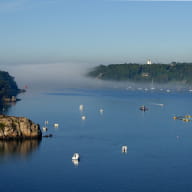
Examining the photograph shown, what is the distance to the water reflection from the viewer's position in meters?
101

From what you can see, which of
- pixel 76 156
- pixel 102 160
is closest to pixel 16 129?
pixel 76 156

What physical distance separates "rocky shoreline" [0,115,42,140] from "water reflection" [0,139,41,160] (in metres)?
2.22

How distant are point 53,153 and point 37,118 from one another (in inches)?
2527

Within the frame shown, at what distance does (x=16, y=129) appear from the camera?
116188 mm

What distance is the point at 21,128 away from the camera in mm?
116688

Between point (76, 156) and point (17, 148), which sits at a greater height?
point (17, 148)

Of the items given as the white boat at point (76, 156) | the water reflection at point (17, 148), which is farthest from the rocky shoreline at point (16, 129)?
the white boat at point (76, 156)

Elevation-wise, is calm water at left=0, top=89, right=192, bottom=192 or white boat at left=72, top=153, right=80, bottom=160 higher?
white boat at left=72, top=153, right=80, bottom=160

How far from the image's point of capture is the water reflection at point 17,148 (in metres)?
101

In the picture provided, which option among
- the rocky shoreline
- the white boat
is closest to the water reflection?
the rocky shoreline

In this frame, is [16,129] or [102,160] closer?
[102,160]

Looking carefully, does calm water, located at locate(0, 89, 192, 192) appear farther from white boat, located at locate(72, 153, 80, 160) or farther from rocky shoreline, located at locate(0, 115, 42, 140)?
rocky shoreline, located at locate(0, 115, 42, 140)

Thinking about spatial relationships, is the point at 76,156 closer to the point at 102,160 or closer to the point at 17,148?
the point at 102,160

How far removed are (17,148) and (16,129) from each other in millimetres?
9820
